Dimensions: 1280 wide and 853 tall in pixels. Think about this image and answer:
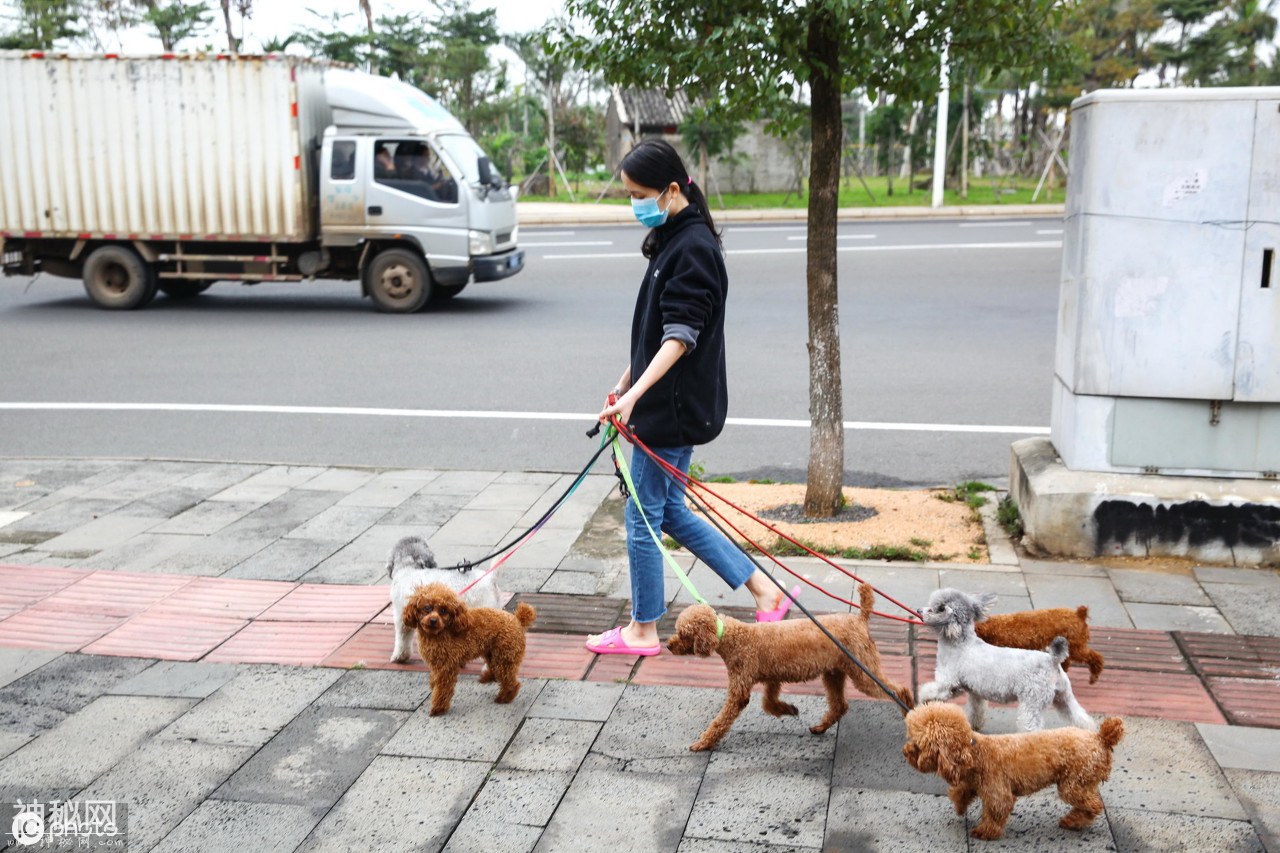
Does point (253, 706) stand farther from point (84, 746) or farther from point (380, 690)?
point (84, 746)

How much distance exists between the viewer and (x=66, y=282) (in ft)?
61.3

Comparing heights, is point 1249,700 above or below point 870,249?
below

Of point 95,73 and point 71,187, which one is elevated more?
point 95,73

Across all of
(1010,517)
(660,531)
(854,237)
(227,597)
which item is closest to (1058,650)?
(660,531)

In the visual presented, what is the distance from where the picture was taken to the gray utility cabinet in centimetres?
553

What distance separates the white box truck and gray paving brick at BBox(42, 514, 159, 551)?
831 cm

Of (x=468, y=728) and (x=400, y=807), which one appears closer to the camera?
(x=400, y=807)

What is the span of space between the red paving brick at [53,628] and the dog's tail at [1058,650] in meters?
3.93

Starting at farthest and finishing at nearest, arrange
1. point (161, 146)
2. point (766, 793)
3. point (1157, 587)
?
point (161, 146), point (1157, 587), point (766, 793)

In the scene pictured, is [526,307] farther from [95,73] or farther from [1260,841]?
[1260,841]

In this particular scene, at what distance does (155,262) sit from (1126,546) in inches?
528

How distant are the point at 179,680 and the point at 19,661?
0.77 m

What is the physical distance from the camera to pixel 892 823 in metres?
3.61

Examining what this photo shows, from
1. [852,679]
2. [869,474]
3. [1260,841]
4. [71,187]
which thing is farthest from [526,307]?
[1260,841]
